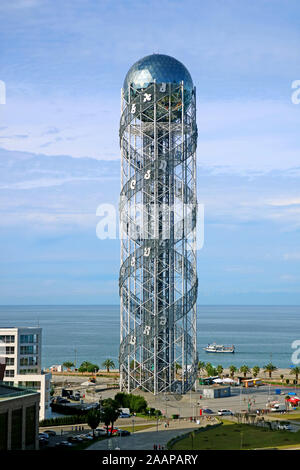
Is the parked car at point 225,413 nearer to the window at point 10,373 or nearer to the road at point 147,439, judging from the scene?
the road at point 147,439

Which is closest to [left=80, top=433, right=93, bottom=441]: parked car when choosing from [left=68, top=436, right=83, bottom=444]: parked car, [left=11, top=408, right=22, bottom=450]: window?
[left=68, top=436, right=83, bottom=444]: parked car

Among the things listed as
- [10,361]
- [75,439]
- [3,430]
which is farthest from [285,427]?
[10,361]

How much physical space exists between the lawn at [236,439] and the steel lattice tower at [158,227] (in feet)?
74.9

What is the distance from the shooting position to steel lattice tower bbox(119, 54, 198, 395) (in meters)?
94.9

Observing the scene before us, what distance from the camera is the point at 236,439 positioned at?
2643 inches

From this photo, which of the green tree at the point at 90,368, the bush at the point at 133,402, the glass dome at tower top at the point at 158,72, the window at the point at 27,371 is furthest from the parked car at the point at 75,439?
the green tree at the point at 90,368

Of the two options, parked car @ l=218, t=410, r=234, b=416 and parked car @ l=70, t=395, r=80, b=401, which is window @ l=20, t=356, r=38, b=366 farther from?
parked car @ l=218, t=410, r=234, b=416

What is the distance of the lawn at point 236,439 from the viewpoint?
63.5m

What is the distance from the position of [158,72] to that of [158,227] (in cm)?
2456

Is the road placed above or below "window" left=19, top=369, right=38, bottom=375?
below

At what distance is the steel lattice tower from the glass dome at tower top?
6.2 inches

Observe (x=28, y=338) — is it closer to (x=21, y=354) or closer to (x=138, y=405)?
(x=21, y=354)
